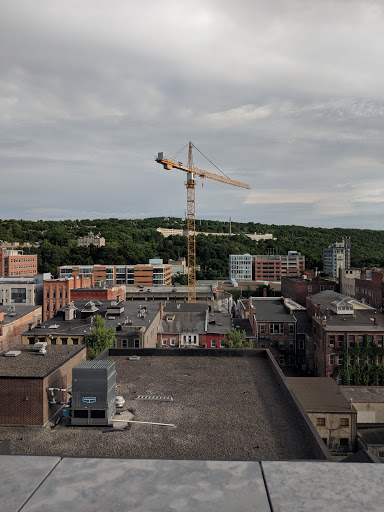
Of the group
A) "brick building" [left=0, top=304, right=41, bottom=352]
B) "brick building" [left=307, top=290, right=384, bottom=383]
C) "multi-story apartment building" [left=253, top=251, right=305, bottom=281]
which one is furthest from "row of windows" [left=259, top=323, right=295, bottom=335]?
"multi-story apartment building" [left=253, top=251, right=305, bottom=281]

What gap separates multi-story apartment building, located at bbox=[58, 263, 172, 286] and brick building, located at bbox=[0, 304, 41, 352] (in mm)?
77115

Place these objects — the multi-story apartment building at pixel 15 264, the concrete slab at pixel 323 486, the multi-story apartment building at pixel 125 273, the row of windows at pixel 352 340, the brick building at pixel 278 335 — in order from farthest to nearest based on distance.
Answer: the multi-story apartment building at pixel 15 264, the multi-story apartment building at pixel 125 273, the brick building at pixel 278 335, the row of windows at pixel 352 340, the concrete slab at pixel 323 486

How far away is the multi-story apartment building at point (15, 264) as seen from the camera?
5881 inches

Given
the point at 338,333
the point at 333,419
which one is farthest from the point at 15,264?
the point at 333,419

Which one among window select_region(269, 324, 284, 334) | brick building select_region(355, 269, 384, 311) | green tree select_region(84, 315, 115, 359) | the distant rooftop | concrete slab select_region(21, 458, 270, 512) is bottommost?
the distant rooftop

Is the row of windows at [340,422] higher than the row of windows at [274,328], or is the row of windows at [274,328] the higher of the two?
the row of windows at [274,328]

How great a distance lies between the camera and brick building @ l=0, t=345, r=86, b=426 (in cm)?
1534

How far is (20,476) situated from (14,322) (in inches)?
2109

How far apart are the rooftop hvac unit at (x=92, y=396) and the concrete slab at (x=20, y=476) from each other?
33.0ft

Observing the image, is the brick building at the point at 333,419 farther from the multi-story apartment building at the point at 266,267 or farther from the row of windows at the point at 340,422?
the multi-story apartment building at the point at 266,267

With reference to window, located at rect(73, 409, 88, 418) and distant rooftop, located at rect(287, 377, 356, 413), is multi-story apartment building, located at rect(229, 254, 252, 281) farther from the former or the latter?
window, located at rect(73, 409, 88, 418)

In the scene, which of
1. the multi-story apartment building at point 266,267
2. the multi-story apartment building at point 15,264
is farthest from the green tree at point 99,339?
the multi-story apartment building at point 266,267

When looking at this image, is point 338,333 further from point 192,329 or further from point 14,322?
point 14,322

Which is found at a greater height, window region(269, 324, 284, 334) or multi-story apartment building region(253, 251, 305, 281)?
multi-story apartment building region(253, 251, 305, 281)
